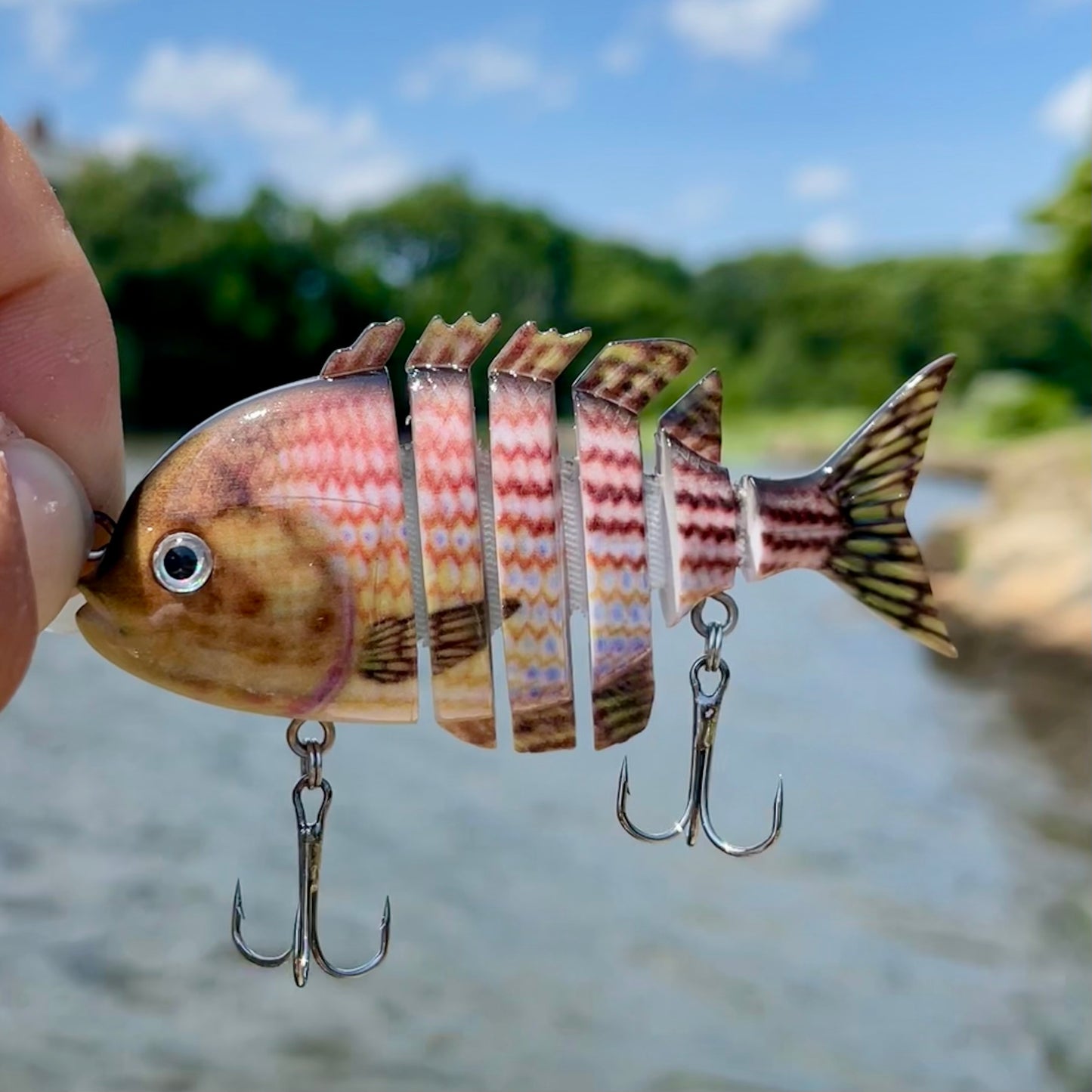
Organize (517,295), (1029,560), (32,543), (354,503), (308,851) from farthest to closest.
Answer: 1. (517,295)
2. (1029,560)
3. (308,851)
4. (354,503)
5. (32,543)

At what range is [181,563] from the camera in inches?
42.6

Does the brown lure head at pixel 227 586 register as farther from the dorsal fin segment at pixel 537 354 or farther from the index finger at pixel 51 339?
the dorsal fin segment at pixel 537 354

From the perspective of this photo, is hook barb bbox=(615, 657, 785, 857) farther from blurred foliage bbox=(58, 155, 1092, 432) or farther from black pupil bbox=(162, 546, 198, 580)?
blurred foliage bbox=(58, 155, 1092, 432)

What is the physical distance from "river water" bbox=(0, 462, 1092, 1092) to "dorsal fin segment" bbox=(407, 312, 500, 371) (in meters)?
3.33

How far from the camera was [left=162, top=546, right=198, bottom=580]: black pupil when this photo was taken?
108cm

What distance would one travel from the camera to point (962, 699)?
9.07 meters

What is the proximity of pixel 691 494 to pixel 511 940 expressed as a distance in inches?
157

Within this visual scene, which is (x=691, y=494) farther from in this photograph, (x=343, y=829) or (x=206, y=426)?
(x=343, y=829)

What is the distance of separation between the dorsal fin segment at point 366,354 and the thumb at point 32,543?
0.26 metres

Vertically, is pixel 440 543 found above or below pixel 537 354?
below

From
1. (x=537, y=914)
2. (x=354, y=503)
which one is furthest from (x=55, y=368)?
(x=537, y=914)

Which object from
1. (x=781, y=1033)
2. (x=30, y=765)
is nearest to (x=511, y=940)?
(x=781, y=1033)

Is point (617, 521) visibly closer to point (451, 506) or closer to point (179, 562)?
point (451, 506)

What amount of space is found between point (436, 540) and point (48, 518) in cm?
33
